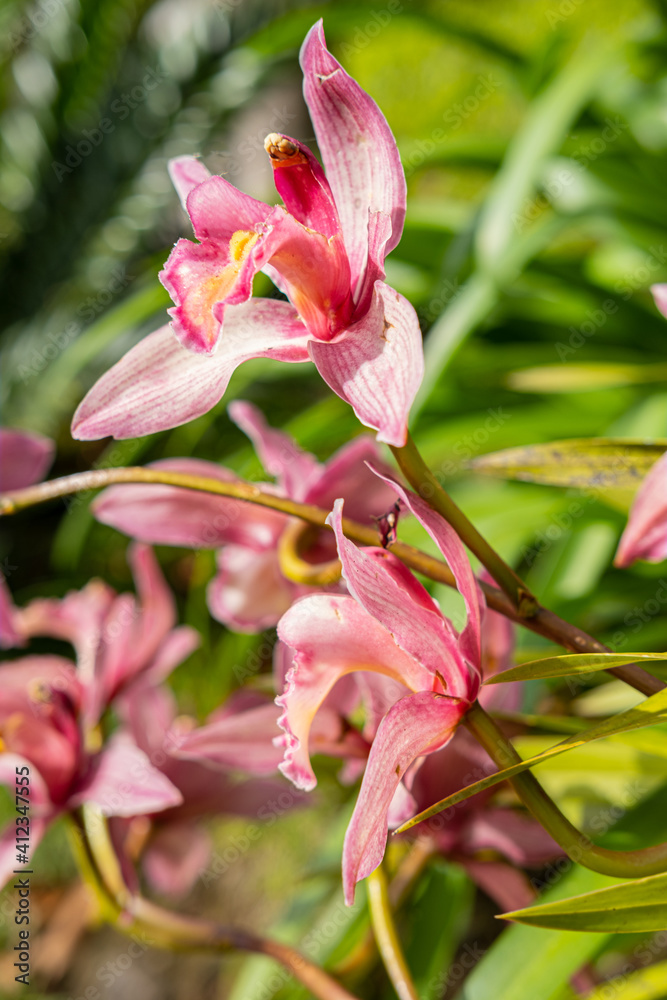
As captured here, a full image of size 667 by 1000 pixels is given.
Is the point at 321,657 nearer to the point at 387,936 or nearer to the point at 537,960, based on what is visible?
the point at 387,936

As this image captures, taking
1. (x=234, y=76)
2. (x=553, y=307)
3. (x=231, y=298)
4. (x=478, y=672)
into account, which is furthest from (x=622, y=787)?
(x=234, y=76)

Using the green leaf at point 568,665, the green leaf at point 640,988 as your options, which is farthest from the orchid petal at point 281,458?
the green leaf at point 640,988

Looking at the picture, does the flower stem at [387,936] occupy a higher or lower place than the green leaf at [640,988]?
higher

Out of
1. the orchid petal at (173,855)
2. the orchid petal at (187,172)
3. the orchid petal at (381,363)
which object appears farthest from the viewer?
the orchid petal at (173,855)

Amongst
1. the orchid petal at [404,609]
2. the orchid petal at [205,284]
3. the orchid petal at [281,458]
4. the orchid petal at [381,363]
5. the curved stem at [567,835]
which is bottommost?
the curved stem at [567,835]

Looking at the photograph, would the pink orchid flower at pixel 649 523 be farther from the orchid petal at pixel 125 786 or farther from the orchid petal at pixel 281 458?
the orchid petal at pixel 125 786

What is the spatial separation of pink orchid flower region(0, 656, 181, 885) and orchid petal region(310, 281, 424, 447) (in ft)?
1.00

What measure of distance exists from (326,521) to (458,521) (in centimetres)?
6

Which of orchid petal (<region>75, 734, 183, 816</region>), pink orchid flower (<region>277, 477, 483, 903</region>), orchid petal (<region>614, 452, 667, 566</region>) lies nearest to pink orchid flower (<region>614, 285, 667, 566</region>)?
orchid petal (<region>614, 452, 667, 566</region>)

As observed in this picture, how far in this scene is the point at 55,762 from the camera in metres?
0.56

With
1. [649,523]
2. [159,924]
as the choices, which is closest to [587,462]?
[649,523]

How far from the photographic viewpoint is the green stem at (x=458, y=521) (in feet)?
1.19

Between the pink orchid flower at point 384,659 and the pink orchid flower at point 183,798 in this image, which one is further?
the pink orchid flower at point 183,798

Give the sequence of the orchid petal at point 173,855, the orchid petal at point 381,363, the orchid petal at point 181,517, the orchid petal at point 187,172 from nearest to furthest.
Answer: the orchid petal at point 381,363 < the orchid petal at point 187,172 < the orchid petal at point 181,517 < the orchid petal at point 173,855
